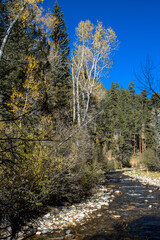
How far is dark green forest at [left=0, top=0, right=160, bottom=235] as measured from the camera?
9.53 ft

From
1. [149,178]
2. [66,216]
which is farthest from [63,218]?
[149,178]

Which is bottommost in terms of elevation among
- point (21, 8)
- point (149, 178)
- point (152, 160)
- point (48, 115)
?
point (149, 178)

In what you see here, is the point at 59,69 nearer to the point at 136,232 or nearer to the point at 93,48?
the point at 93,48

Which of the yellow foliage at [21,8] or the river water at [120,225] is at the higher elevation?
the yellow foliage at [21,8]

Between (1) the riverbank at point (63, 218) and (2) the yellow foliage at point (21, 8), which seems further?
(2) the yellow foliage at point (21, 8)

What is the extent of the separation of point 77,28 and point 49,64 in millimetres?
6779

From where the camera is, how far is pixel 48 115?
43.9 feet

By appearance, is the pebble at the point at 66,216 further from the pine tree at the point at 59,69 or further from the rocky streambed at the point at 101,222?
the pine tree at the point at 59,69

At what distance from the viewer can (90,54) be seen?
14664 millimetres

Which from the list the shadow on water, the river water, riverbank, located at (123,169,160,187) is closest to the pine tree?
riverbank, located at (123,169,160,187)

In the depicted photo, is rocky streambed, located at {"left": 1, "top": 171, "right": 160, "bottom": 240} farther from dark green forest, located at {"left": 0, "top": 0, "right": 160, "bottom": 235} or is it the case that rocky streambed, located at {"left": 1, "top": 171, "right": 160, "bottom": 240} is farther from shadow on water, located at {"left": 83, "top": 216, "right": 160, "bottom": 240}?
dark green forest, located at {"left": 0, "top": 0, "right": 160, "bottom": 235}

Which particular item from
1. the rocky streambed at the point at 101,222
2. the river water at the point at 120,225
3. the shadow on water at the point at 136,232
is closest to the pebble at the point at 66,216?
the rocky streambed at the point at 101,222

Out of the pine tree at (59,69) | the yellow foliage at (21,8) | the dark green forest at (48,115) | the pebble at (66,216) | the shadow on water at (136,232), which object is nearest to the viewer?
the dark green forest at (48,115)

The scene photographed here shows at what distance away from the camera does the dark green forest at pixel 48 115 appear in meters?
2.91
